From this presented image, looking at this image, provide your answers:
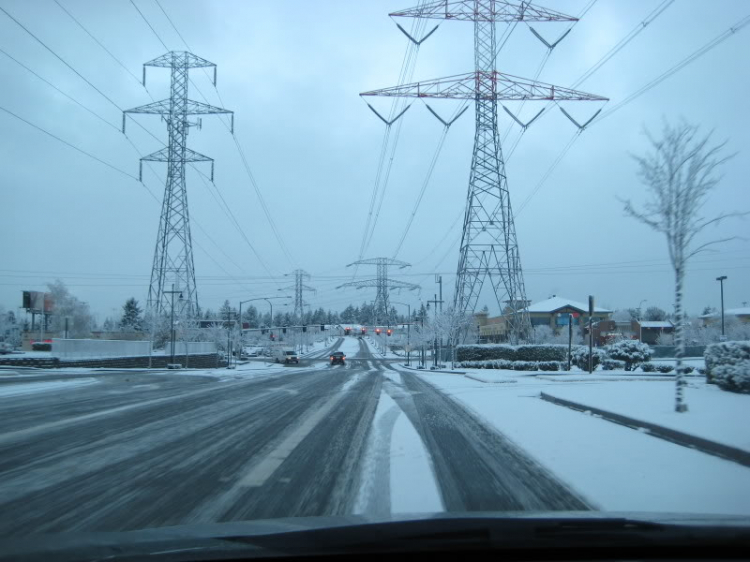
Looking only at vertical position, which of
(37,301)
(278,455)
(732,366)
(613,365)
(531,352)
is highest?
(37,301)

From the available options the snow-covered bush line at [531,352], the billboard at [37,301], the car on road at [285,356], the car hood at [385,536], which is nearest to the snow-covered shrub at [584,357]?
the snow-covered bush line at [531,352]

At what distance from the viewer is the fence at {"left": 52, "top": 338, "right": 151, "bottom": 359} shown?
46.9 metres

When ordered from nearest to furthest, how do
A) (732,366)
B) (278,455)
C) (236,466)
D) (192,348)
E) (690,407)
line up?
1. (236,466)
2. (278,455)
3. (690,407)
4. (732,366)
5. (192,348)

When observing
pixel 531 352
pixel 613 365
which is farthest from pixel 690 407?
pixel 531 352

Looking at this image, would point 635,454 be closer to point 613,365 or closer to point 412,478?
point 412,478

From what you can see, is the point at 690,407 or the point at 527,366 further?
the point at 527,366

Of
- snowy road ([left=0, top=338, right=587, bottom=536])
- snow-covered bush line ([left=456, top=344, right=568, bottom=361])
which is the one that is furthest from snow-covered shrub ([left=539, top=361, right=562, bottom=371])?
snowy road ([left=0, top=338, right=587, bottom=536])

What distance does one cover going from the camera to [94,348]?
168 feet

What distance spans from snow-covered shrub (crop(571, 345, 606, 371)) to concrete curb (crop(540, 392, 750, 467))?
2489 centimetres

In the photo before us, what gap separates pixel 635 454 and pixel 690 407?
4869 millimetres

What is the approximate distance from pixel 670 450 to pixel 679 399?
11.0 ft

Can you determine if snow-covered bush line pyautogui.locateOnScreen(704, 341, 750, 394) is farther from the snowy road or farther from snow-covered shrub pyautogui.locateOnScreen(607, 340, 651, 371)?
snow-covered shrub pyautogui.locateOnScreen(607, 340, 651, 371)

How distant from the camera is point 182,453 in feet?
30.3

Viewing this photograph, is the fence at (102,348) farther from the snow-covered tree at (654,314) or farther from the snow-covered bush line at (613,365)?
the snow-covered tree at (654,314)
